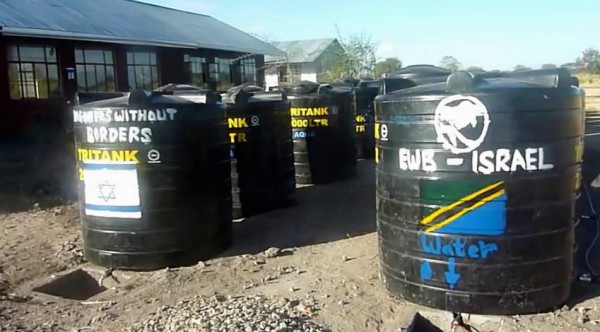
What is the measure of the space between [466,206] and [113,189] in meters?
3.27

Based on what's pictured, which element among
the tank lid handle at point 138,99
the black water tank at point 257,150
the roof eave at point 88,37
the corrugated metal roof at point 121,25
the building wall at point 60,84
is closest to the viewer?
the tank lid handle at point 138,99

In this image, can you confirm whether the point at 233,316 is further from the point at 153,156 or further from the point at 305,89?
the point at 305,89

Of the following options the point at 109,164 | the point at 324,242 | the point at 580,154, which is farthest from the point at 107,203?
the point at 580,154

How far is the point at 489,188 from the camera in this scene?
12.6 feet

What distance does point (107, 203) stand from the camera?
5.61 metres

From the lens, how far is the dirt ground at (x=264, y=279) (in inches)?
162

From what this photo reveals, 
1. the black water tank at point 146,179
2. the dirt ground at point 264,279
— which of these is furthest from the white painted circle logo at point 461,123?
the black water tank at point 146,179

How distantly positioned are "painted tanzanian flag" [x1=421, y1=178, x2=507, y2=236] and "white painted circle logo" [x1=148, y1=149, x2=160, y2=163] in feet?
8.49

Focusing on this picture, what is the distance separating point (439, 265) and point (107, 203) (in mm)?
3169

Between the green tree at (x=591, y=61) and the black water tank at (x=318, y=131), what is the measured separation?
39.5m

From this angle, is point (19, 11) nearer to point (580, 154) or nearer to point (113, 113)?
point (113, 113)

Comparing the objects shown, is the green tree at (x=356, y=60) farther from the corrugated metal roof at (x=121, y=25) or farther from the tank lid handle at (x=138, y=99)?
the tank lid handle at (x=138, y=99)

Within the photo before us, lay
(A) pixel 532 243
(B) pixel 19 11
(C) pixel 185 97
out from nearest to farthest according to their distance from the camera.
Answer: (A) pixel 532 243 < (C) pixel 185 97 < (B) pixel 19 11

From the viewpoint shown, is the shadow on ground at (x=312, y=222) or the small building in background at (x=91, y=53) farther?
the small building in background at (x=91, y=53)
